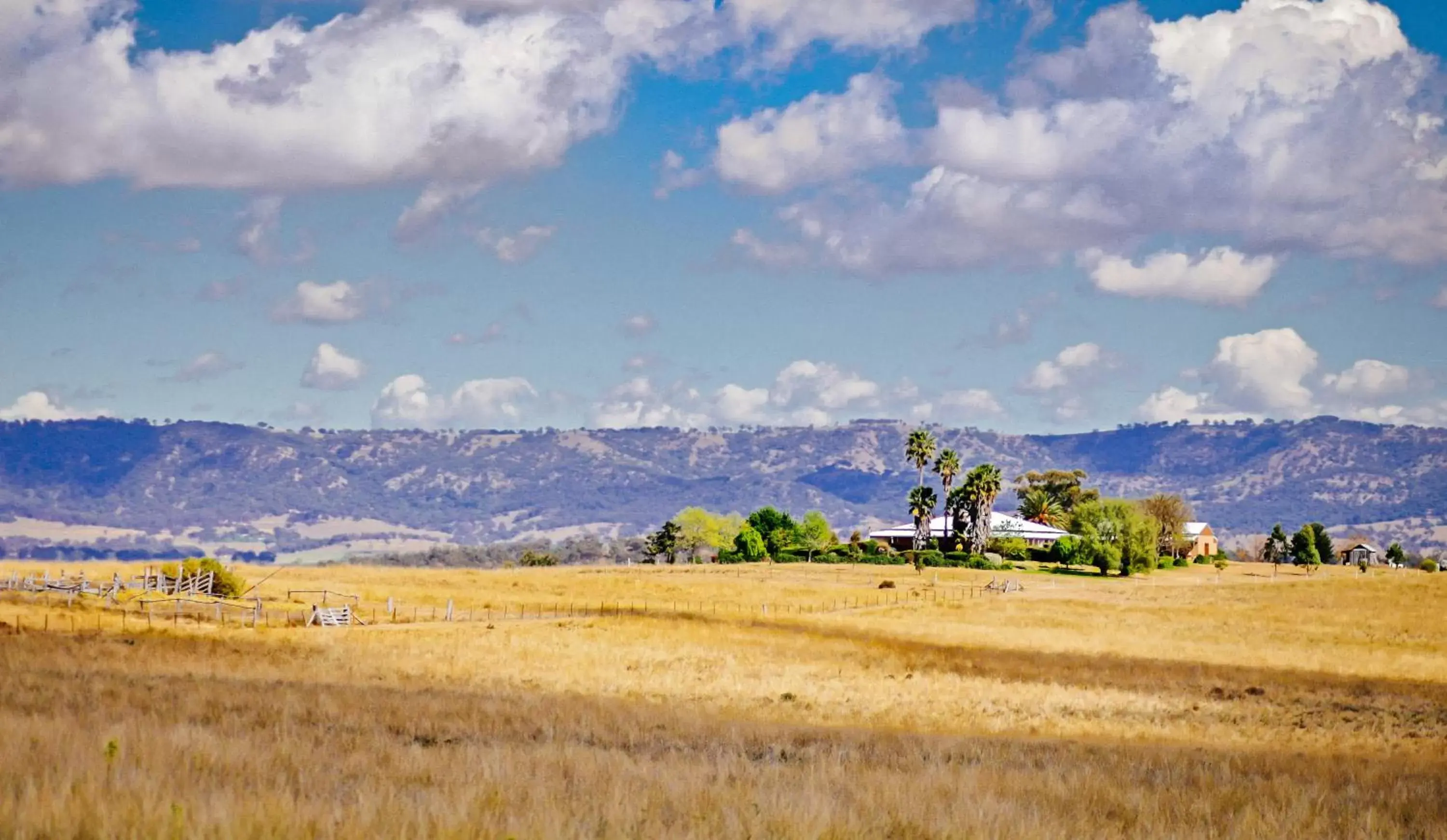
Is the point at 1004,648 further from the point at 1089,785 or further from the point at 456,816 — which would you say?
the point at 456,816

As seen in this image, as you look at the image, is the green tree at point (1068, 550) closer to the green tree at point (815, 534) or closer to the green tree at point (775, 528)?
the green tree at point (815, 534)

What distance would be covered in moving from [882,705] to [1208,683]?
1721 centimetres

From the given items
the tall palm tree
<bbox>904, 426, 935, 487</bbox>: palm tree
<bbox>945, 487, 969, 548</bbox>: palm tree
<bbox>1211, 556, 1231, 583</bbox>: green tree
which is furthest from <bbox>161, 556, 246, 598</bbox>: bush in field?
the tall palm tree

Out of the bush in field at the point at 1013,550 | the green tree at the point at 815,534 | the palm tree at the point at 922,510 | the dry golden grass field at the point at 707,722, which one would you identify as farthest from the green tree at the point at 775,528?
the dry golden grass field at the point at 707,722

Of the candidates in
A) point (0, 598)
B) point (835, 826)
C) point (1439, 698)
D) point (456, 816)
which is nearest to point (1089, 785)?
point (835, 826)

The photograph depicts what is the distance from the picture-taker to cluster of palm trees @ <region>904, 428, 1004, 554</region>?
17025 centimetres

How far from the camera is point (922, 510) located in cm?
17625

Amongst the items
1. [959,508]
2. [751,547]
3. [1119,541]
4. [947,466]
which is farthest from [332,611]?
[947,466]

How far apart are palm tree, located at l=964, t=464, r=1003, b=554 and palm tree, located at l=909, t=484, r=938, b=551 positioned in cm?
464

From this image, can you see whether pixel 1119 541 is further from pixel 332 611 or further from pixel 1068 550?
pixel 332 611

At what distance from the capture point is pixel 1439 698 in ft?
147

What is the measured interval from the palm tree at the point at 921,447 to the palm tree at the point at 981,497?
21.5 feet

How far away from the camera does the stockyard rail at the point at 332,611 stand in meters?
53.9

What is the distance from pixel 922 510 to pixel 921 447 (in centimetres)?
800
